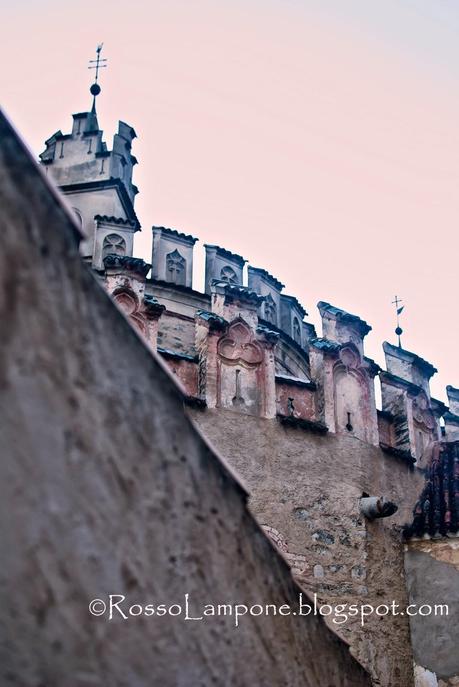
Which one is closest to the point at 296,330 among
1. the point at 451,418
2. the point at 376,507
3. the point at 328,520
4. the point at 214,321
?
the point at 451,418

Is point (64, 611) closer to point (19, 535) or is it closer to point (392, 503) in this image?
point (19, 535)

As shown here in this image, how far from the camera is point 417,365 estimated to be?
1005 cm

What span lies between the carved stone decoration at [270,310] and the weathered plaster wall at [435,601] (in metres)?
5.00

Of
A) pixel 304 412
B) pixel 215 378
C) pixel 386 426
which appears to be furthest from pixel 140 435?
pixel 386 426

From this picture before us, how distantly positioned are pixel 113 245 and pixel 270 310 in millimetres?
3258

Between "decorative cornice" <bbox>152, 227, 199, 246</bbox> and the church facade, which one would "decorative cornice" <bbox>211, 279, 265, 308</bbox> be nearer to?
the church facade

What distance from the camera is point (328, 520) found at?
8.14 meters

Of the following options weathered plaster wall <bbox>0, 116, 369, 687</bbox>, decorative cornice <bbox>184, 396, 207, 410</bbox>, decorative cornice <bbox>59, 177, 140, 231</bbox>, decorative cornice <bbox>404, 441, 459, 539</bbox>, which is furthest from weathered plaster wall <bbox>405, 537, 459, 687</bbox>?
decorative cornice <bbox>59, 177, 140, 231</bbox>

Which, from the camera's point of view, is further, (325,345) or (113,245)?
(113,245)

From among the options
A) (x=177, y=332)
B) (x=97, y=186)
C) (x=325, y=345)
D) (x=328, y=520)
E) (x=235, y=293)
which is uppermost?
(x=97, y=186)

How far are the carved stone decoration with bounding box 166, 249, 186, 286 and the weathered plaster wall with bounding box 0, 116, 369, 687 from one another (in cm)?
993

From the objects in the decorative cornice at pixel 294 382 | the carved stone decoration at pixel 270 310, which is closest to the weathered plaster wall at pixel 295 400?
the decorative cornice at pixel 294 382

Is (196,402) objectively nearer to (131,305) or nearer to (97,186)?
(131,305)

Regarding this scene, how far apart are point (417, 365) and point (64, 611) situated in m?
8.68
